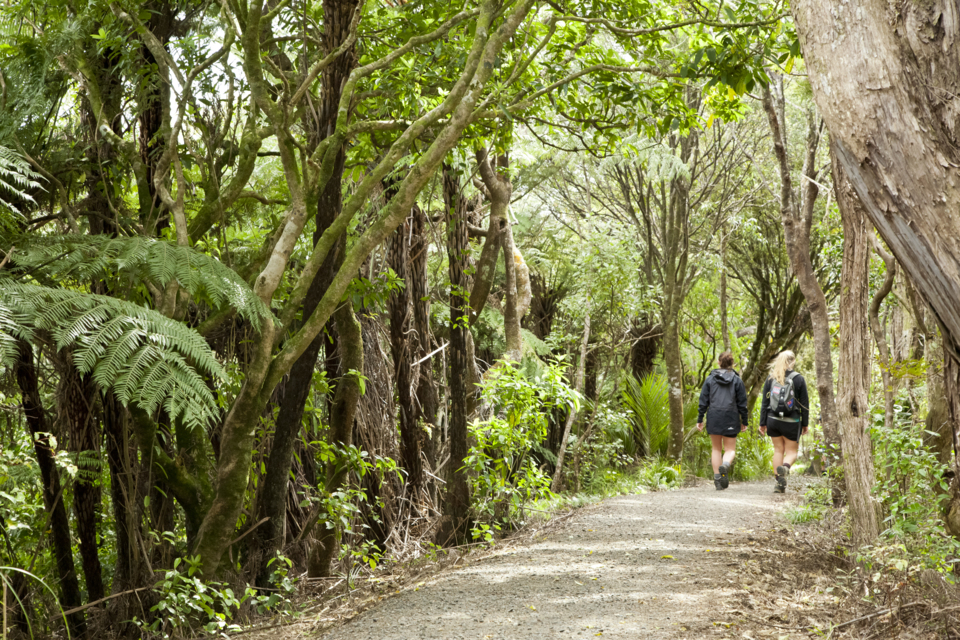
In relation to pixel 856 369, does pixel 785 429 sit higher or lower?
lower

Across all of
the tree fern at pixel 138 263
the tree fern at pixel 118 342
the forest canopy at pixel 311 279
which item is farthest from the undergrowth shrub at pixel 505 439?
the tree fern at pixel 118 342

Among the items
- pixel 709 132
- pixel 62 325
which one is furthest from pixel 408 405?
pixel 709 132

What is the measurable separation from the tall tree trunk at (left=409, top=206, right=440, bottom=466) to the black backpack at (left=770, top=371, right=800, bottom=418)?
4407 mm

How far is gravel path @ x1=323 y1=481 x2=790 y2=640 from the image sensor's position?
4004 millimetres

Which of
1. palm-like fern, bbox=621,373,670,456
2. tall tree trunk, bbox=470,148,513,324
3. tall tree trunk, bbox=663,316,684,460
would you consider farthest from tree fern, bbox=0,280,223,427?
palm-like fern, bbox=621,373,670,456

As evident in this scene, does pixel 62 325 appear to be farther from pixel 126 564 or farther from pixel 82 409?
pixel 126 564

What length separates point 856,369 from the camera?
4750 mm

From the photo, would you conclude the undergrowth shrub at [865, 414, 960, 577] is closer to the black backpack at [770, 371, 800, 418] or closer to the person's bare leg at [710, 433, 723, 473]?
the black backpack at [770, 371, 800, 418]

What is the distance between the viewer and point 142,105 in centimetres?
A: 496

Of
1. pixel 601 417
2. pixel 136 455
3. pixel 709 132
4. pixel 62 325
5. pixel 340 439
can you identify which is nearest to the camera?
pixel 62 325

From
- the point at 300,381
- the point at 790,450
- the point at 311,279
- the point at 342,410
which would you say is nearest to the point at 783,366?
the point at 790,450

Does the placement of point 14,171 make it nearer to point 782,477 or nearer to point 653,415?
point 782,477

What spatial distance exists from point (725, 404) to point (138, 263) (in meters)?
8.28

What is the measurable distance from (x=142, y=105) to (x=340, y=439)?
9.77ft
